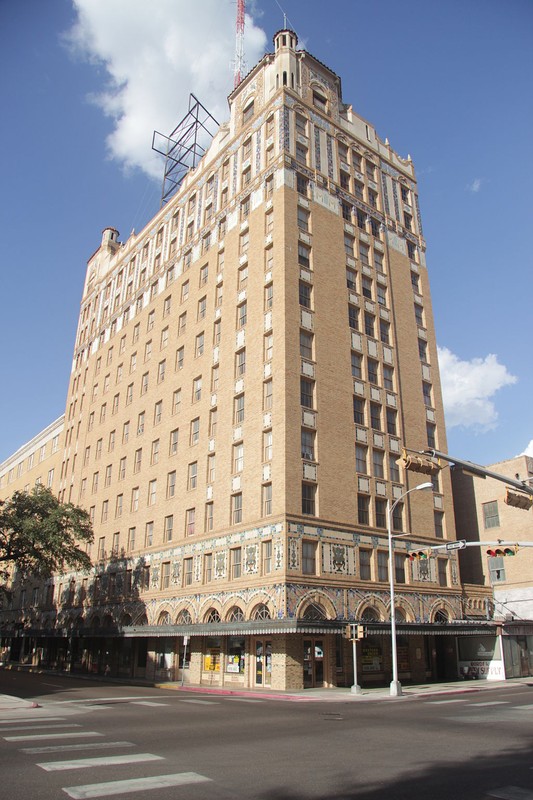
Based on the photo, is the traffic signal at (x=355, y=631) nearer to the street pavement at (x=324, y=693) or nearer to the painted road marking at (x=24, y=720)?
the street pavement at (x=324, y=693)

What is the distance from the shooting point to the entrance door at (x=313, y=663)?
3441 cm

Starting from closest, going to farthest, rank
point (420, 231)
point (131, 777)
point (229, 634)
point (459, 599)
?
point (131, 777)
point (229, 634)
point (459, 599)
point (420, 231)

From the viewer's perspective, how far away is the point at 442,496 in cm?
4688

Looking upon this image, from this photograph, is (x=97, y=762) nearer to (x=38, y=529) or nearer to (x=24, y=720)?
(x=24, y=720)

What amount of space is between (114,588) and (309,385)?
2630 centimetres

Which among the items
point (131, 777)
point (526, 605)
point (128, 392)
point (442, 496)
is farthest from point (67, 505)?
point (131, 777)

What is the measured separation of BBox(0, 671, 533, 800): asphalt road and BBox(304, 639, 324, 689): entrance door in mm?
14352

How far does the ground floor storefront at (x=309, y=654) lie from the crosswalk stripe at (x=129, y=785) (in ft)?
75.5

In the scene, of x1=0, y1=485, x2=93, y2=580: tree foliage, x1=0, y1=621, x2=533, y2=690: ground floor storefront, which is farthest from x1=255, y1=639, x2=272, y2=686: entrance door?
x1=0, y1=485, x2=93, y2=580: tree foliage

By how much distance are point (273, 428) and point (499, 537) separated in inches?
924

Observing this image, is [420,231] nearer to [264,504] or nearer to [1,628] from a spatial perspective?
[264,504]

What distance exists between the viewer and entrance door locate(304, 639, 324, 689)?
113 ft

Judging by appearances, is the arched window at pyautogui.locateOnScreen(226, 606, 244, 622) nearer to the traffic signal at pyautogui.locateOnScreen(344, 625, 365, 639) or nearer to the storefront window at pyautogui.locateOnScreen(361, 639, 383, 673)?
the traffic signal at pyautogui.locateOnScreen(344, 625, 365, 639)

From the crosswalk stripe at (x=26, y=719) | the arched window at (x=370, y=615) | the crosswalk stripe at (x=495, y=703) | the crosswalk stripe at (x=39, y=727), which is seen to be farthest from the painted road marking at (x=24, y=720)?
the arched window at (x=370, y=615)
